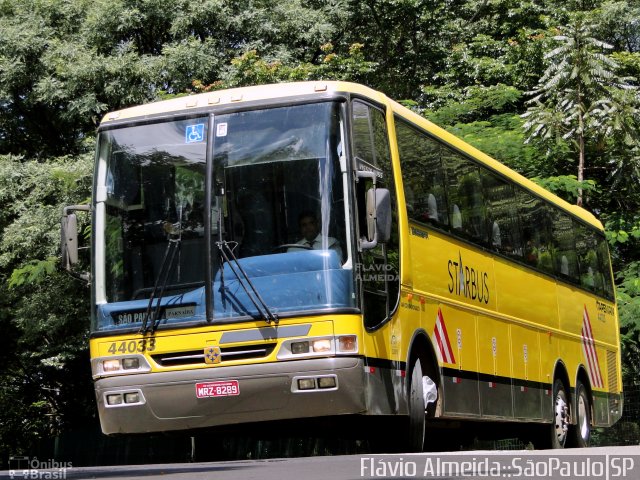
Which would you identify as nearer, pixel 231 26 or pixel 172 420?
pixel 172 420

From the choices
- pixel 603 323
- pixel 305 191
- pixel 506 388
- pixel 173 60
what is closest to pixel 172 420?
pixel 305 191

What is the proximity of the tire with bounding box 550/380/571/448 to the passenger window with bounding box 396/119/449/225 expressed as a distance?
4.95 meters

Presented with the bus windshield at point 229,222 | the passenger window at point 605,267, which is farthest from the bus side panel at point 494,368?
the passenger window at point 605,267

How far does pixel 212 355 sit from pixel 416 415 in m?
2.18

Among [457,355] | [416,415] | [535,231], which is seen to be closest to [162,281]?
[416,415]

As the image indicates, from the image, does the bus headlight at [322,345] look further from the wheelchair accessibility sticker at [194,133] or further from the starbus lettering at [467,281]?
the starbus lettering at [467,281]

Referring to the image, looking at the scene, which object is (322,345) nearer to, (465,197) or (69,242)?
(69,242)

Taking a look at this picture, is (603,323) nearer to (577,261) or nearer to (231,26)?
(577,261)

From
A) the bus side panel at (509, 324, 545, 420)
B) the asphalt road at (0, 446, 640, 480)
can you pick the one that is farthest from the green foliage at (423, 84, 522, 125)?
the asphalt road at (0, 446, 640, 480)

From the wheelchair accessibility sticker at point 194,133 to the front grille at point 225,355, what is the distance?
6.69 ft

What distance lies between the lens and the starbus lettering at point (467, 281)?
1348cm

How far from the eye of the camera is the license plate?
35.6ft

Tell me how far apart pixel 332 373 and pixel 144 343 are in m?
1.84

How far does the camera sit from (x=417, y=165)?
13.0 meters
